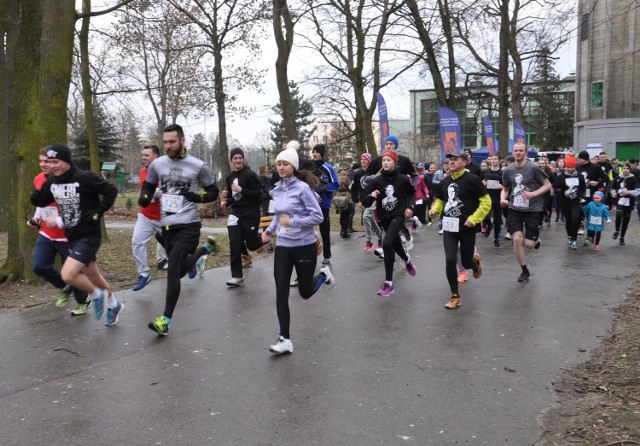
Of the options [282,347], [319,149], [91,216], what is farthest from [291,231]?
[319,149]

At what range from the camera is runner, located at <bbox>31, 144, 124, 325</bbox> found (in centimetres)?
598

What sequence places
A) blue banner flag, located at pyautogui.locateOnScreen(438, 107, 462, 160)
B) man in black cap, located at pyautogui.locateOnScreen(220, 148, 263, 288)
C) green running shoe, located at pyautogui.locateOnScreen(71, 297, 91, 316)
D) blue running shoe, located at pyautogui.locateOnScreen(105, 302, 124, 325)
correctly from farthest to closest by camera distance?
1. blue banner flag, located at pyautogui.locateOnScreen(438, 107, 462, 160)
2. man in black cap, located at pyautogui.locateOnScreen(220, 148, 263, 288)
3. green running shoe, located at pyautogui.locateOnScreen(71, 297, 91, 316)
4. blue running shoe, located at pyautogui.locateOnScreen(105, 302, 124, 325)

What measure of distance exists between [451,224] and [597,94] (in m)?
47.0

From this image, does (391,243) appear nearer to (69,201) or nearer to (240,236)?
(240,236)

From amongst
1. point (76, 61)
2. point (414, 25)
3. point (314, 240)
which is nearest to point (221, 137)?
point (76, 61)

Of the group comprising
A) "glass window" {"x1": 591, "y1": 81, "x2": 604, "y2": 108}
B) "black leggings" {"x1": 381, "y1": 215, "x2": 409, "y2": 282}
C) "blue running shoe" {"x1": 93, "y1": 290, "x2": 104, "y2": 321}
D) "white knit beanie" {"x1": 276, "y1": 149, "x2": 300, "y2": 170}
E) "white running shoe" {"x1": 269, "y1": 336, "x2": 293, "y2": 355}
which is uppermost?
"glass window" {"x1": 591, "y1": 81, "x2": 604, "y2": 108}

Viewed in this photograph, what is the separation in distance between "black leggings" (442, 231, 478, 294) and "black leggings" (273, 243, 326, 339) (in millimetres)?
2089

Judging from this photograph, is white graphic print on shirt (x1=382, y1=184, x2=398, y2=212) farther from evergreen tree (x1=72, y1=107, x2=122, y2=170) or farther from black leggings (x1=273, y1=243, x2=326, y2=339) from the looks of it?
evergreen tree (x1=72, y1=107, x2=122, y2=170)

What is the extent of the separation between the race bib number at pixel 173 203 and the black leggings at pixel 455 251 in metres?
3.16

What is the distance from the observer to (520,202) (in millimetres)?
8930

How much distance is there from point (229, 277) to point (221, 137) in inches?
613

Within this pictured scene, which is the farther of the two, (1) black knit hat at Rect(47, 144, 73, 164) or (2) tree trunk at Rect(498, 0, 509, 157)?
(2) tree trunk at Rect(498, 0, 509, 157)

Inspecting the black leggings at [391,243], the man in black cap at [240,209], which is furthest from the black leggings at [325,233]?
the black leggings at [391,243]

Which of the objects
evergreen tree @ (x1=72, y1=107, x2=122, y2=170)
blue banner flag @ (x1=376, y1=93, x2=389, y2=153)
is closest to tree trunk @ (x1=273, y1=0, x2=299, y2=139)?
blue banner flag @ (x1=376, y1=93, x2=389, y2=153)
